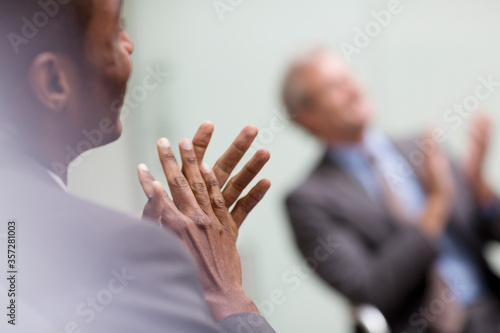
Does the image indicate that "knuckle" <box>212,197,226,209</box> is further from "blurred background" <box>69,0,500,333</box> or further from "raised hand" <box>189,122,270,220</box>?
"blurred background" <box>69,0,500,333</box>

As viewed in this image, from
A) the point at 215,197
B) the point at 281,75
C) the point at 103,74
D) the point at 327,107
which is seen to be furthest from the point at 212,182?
the point at 281,75

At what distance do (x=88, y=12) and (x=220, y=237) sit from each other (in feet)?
0.68

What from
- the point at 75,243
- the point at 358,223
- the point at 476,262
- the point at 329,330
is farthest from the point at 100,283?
the point at 329,330

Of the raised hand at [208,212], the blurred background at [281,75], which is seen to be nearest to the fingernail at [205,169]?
the raised hand at [208,212]

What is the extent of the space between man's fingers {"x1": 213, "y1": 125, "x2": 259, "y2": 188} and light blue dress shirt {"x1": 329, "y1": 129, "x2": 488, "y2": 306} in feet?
3.09

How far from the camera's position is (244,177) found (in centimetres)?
52

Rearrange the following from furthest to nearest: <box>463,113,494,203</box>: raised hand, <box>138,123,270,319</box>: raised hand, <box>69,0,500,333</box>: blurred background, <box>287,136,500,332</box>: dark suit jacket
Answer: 1. <box>69,0,500,333</box>: blurred background
2. <box>463,113,494,203</box>: raised hand
3. <box>287,136,500,332</box>: dark suit jacket
4. <box>138,123,270,319</box>: raised hand

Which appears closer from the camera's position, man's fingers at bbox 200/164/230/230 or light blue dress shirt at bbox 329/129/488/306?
man's fingers at bbox 200/164/230/230

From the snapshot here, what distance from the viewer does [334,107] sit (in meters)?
1.56

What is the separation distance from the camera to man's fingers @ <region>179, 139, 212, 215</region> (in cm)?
49

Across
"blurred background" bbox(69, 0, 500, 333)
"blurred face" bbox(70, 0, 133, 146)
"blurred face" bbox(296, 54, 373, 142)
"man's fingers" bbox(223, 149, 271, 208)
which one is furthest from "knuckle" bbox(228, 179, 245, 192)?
"blurred background" bbox(69, 0, 500, 333)

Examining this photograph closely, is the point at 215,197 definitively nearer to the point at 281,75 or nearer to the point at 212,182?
the point at 212,182

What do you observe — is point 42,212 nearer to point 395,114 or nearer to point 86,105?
point 86,105

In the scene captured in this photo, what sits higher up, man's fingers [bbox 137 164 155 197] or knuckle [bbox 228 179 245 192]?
man's fingers [bbox 137 164 155 197]
